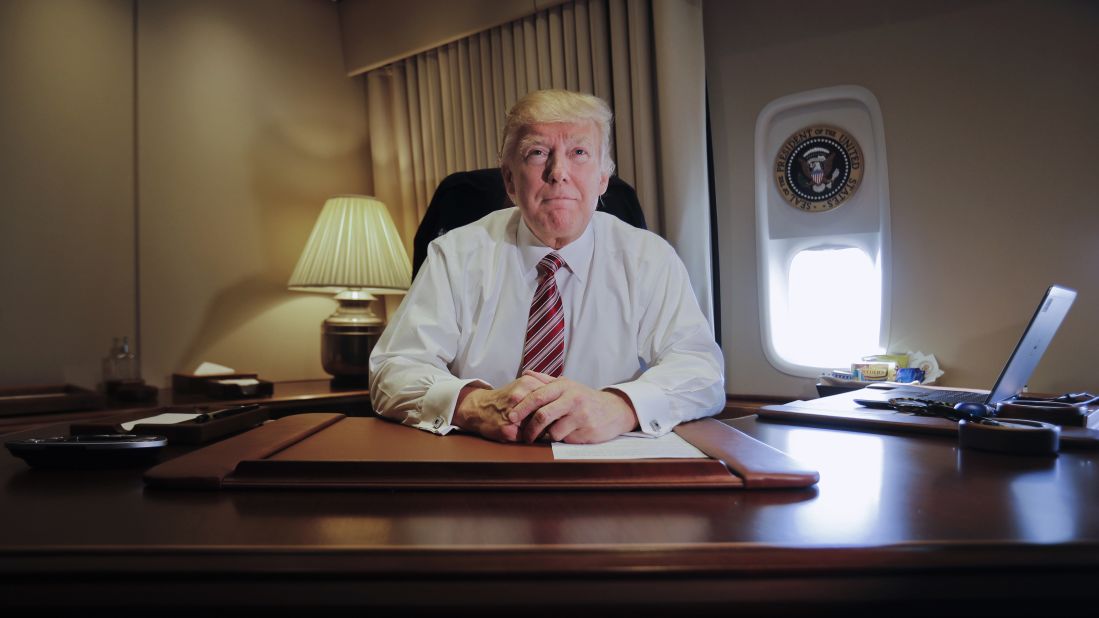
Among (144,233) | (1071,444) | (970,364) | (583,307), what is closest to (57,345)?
A: (144,233)

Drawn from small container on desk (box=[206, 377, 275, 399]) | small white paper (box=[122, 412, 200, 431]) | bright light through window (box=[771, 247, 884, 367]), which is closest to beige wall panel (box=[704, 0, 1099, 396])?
bright light through window (box=[771, 247, 884, 367])

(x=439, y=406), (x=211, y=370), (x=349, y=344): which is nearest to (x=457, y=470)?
(x=439, y=406)

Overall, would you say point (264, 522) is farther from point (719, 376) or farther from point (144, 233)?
point (144, 233)

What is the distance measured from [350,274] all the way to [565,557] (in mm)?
2702

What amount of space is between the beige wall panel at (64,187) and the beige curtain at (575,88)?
1.39 metres

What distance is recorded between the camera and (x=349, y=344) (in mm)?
2988

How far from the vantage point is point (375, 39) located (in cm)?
384

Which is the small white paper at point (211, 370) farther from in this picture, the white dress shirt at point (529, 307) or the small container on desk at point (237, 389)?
the white dress shirt at point (529, 307)

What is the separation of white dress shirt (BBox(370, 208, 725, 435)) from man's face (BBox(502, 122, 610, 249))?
114mm

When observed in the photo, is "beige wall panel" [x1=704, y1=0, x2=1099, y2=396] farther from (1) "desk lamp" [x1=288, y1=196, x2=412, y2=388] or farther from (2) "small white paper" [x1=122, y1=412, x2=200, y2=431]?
(2) "small white paper" [x1=122, y1=412, x2=200, y2=431]

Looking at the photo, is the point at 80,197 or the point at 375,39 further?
the point at 375,39

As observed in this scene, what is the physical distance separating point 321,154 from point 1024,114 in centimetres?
333

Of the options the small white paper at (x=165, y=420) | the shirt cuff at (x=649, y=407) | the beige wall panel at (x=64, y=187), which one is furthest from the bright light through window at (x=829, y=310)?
the beige wall panel at (x=64, y=187)

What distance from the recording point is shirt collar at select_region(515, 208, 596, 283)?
70.9 inches
